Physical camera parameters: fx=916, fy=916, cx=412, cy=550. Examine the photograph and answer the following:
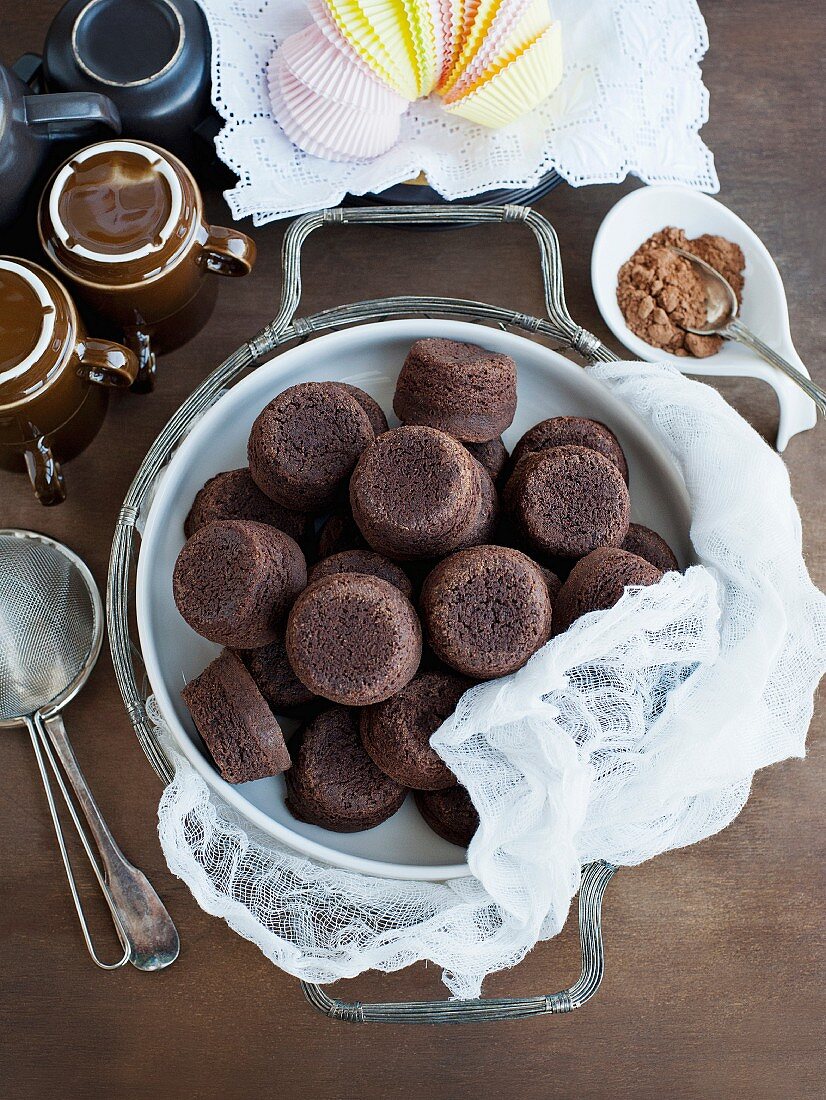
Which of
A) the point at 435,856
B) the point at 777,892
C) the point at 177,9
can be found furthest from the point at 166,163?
the point at 777,892

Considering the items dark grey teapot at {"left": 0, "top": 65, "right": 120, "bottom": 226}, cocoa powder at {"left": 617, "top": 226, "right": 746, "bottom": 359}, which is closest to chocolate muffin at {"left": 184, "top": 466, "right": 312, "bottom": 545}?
dark grey teapot at {"left": 0, "top": 65, "right": 120, "bottom": 226}

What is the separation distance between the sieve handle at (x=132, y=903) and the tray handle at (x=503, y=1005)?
0.19 metres

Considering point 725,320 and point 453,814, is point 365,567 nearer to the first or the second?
point 453,814

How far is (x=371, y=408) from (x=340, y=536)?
0.12m

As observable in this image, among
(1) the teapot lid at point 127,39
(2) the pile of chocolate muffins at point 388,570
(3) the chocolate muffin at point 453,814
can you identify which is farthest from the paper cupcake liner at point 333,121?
(3) the chocolate muffin at point 453,814

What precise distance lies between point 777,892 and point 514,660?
0.47 m

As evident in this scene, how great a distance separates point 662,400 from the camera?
83 centimetres

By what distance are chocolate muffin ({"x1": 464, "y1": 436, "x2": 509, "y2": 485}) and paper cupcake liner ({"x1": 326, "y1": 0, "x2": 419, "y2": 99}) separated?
0.37 metres

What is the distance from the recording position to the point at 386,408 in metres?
0.90

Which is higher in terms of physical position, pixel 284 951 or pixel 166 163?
pixel 166 163

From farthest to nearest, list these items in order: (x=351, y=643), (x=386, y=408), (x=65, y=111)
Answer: (x=386, y=408) < (x=65, y=111) < (x=351, y=643)

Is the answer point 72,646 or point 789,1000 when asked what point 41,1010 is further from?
point 789,1000

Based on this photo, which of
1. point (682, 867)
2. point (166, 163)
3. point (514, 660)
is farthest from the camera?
point (682, 867)

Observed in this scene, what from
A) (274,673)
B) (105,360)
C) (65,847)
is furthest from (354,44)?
(65,847)
